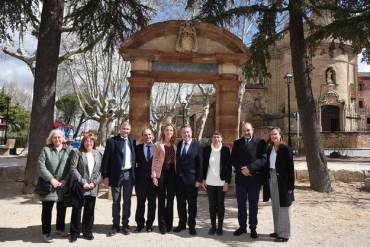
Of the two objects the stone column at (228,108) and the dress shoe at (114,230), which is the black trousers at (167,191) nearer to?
the dress shoe at (114,230)

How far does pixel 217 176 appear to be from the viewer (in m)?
6.10

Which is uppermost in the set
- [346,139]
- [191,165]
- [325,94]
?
[325,94]

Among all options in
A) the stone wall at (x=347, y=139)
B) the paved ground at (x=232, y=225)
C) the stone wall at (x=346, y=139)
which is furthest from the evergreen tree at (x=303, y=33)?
the stone wall at (x=347, y=139)

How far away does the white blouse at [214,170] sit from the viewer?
6094mm

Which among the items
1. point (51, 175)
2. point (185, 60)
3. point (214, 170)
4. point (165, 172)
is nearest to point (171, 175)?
point (165, 172)

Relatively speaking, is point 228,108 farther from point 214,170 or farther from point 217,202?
point 217,202

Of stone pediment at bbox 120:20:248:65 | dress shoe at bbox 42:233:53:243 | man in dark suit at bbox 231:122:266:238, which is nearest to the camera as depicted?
dress shoe at bbox 42:233:53:243

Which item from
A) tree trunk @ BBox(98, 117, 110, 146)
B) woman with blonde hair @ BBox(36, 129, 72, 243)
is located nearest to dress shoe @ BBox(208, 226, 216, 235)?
woman with blonde hair @ BBox(36, 129, 72, 243)

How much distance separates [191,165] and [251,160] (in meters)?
0.98

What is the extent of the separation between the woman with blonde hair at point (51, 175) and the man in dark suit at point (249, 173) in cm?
274

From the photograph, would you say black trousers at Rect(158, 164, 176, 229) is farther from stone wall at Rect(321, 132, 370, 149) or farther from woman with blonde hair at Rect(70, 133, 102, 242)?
stone wall at Rect(321, 132, 370, 149)

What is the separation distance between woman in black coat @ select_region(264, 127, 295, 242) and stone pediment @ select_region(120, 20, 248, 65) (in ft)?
15.9

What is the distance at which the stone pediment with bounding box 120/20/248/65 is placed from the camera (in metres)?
10.2

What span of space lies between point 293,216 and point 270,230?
142 cm
